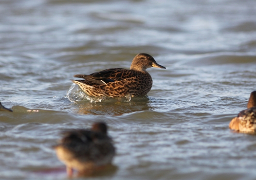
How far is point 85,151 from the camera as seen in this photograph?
18.1ft

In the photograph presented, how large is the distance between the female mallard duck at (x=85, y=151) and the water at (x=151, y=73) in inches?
9.1

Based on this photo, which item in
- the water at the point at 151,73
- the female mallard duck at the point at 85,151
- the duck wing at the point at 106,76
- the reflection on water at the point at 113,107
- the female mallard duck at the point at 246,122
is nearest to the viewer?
the female mallard duck at the point at 85,151

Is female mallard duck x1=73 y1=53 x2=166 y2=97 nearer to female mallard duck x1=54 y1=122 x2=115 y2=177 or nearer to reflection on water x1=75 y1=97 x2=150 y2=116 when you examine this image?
reflection on water x1=75 y1=97 x2=150 y2=116

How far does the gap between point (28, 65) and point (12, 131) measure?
20.2 ft

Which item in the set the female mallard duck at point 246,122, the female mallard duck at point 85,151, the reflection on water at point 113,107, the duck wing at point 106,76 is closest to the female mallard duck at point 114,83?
the duck wing at point 106,76

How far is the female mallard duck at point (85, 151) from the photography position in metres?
5.38

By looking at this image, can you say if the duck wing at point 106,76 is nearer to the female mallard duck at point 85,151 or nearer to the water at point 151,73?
the water at point 151,73

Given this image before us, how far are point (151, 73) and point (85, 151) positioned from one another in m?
7.47

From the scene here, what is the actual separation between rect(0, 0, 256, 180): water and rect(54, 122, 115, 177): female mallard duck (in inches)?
9.1

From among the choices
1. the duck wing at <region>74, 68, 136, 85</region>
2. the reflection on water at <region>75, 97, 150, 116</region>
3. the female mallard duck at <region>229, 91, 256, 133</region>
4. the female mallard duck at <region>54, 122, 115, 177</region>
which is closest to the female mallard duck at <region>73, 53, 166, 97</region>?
the duck wing at <region>74, 68, 136, 85</region>

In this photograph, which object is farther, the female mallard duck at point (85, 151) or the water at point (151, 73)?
the water at point (151, 73)

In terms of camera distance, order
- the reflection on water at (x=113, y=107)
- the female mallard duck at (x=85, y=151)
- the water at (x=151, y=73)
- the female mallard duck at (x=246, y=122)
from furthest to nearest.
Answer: the reflection on water at (x=113, y=107)
the female mallard duck at (x=246, y=122)
the water at (x=151, y=73)
the female mallard duck at (x=85, y=151)

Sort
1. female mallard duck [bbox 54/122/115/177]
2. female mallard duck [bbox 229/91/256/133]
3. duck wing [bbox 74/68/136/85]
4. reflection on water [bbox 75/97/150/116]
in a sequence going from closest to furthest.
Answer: female mallard duck [bbox 54/122/115/177], female mallard duck [bbox 229/91/256/133], reflection on water [bbox 75/97/150/116], duck wing [bbox 74/68/136/85]

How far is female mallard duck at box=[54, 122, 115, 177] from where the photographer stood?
5379 millimetres
